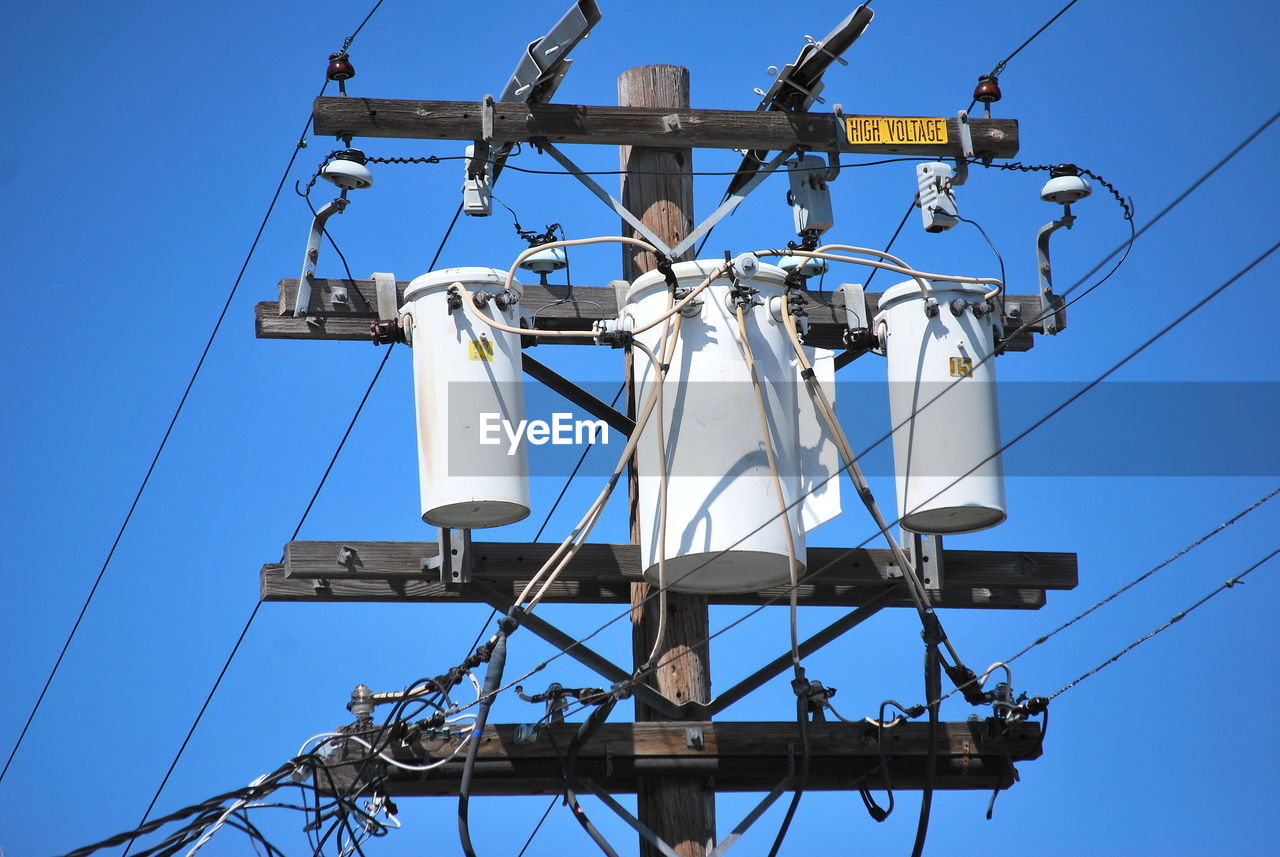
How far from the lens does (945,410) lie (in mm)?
9000

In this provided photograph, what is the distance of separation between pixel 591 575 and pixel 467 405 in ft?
3.03

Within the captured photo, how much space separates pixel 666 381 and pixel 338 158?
5.94 feet

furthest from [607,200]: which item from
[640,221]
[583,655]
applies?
[583,655]

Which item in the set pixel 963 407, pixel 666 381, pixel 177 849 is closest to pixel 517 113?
pixel 666 381

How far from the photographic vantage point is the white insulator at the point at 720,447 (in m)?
8.53

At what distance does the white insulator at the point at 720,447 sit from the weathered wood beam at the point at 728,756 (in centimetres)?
66

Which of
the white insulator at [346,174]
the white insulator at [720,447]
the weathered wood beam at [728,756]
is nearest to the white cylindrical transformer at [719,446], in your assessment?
the white insulator at [720,447]

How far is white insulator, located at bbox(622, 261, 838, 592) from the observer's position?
8531 millimetres

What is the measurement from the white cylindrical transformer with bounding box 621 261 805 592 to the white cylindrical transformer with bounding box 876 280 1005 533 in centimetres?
53

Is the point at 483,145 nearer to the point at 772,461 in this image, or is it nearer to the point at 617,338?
the point at 617,338

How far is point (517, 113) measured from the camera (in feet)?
30.6

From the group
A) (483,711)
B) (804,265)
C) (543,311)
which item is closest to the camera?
(483,711)

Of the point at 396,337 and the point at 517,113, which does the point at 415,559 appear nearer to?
the point at 396,337

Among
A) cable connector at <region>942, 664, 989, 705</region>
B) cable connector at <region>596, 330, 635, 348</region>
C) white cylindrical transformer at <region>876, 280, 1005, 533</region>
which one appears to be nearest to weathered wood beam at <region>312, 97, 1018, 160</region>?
white cylindrical transformer at <region>876, 280, 1005, 533</region>
